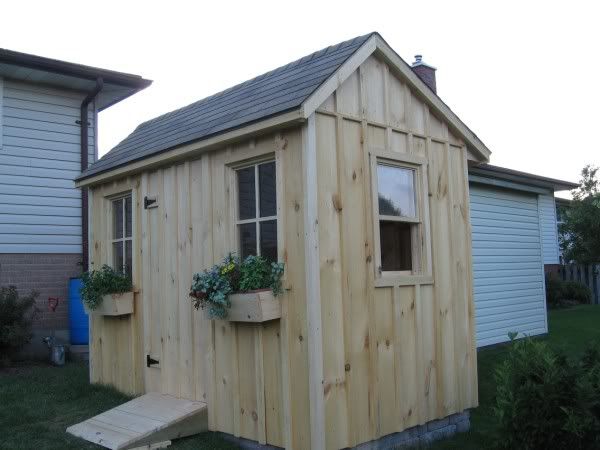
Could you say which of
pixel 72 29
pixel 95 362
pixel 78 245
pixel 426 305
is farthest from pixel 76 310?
pixel 426 305

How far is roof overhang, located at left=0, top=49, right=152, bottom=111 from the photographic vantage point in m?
10.2

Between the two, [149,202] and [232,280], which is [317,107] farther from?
[149,202]

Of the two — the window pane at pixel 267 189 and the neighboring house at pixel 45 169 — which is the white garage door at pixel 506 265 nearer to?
the window pane at pixel 267 189

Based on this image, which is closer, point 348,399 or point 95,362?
point 348,399

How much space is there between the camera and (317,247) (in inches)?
200

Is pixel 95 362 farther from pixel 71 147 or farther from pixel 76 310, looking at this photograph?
pixel 71 147

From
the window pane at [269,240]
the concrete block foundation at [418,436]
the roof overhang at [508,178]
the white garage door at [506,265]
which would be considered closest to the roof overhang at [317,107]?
the window pane at [269,240]

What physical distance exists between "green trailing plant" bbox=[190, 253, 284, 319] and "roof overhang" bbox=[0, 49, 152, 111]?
6.54 meters

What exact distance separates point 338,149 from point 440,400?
2.76 meters

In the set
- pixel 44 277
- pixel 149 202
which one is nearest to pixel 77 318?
pixel 44 277

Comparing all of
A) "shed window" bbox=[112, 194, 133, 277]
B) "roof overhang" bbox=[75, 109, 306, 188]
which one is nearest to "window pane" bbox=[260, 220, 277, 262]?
"roof overhang" bbox=[75, 109, 306, 188]

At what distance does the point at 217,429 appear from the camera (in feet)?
19.6

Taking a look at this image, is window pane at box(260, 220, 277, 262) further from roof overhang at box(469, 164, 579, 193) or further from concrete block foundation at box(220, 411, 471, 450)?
roof overhang at box(469, 164, 579, 193)

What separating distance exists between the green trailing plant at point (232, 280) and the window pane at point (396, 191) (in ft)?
4.14
